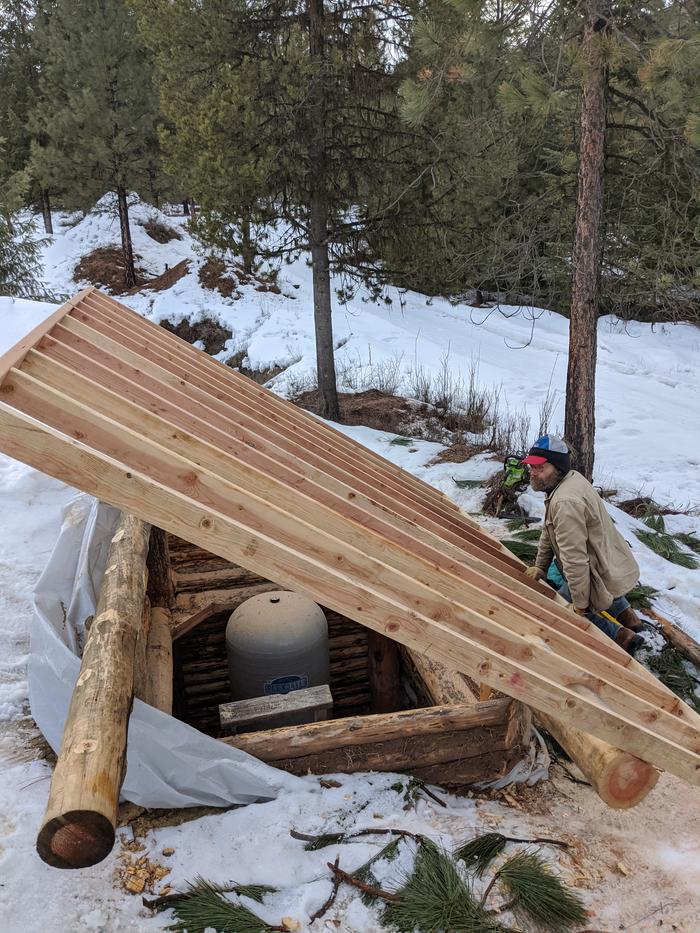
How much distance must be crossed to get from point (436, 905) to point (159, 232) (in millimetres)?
24228

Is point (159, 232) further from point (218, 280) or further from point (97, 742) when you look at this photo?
point (97, 742)

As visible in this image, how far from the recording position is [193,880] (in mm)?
2645

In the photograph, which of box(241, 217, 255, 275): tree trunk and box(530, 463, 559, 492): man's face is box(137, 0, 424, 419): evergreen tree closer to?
box(241, 217, 255, 275): tree trunk

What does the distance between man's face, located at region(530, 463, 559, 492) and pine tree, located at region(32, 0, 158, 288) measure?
17.1 m

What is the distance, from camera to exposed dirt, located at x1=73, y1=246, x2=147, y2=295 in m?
19.6

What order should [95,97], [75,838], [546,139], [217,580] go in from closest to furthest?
[75,838] < [217,580] < [546,139] < [95,97]

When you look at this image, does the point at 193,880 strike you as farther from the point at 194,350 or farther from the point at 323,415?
the point at 323,415

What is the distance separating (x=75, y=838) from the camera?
2172 mm

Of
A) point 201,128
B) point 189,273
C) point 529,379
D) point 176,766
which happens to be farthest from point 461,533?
point 189,273

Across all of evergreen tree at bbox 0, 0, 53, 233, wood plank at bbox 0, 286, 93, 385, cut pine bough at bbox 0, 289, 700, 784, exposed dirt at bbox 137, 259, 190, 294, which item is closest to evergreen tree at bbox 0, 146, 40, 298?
exposed dirt at bbox 137, 259, 190, 294

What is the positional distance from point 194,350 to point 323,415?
4.67 meters

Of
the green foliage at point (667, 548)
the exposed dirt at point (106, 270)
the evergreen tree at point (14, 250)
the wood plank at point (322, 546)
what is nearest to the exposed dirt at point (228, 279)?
the exposed dirt at point (106, 270)

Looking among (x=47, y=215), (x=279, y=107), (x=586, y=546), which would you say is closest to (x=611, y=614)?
(x=586, y=546)

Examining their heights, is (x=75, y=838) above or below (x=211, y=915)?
above
